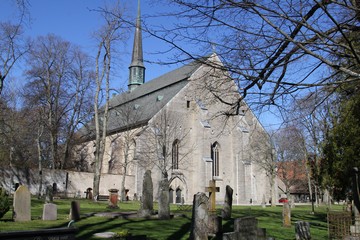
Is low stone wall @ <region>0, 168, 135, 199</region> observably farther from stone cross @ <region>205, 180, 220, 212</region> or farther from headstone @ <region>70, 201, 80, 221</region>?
stone cross @ <region>205, 180, 220, 212</region>

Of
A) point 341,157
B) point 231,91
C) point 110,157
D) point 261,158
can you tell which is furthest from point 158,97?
point 231,91

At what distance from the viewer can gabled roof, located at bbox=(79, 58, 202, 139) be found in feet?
130

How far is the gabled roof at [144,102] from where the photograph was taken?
3959cm

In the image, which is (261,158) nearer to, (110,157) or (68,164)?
(110,157)

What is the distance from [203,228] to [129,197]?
2956cm

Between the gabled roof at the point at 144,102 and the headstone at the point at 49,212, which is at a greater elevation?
the gabled roof at the point at 144,102

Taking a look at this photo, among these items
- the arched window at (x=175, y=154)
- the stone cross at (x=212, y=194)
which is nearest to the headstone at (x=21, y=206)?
the stone cross at (x=212, y=194)

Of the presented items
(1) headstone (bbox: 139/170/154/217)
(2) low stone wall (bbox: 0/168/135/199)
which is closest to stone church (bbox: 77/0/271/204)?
(2) low stone wall (bbox: 0/168/135/199)

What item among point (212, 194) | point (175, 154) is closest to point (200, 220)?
point (212, 194)

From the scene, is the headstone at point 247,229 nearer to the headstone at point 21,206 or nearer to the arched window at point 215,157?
the headstone at point 21,206

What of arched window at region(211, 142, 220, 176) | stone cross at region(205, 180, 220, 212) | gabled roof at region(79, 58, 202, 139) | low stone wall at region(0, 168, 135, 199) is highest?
gabled roof at region(79, 58, 202, 139)

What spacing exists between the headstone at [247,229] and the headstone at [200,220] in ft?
4.74

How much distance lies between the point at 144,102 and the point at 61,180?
13933 mm

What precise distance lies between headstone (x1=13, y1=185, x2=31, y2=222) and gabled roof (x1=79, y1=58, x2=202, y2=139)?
79.0ft
